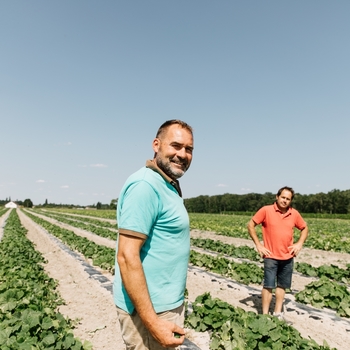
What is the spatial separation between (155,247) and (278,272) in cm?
407

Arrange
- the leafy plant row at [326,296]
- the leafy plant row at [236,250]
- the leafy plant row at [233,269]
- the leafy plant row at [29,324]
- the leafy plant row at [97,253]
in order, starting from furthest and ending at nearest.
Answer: the leafy plant row at [236,250] < the leafy plant row at [97,253] < the leafy plant row at [233,269] < the leafy plant row at [326,296] < the leafy plant row at [29,324]

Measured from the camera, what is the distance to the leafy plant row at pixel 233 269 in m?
8.50

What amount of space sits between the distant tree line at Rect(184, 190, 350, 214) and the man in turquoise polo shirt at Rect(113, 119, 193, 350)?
96.2m

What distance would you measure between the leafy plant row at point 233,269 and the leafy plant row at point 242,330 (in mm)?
3497

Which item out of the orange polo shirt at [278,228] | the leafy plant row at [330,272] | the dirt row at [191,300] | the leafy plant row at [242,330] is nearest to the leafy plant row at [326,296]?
the dirt row at [191,300]

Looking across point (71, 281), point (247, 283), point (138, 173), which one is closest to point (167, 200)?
point (138, 173)

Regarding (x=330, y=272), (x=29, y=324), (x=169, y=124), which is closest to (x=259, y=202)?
(x=330, y=272)

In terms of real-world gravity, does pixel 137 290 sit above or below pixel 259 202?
below

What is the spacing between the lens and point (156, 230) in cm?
197

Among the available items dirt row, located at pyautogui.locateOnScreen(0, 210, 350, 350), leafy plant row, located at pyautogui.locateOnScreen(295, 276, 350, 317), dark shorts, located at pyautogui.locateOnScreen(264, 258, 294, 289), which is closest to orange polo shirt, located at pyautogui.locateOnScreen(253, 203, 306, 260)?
dark shorts, located at pyautogui.locateOnScreen(264, 258, 294, 289)

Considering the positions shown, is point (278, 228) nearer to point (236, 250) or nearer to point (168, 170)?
point (168, 170)

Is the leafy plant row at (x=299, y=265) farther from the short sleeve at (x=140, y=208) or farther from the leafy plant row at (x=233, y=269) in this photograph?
the short sleeve at (x=140, y=208)

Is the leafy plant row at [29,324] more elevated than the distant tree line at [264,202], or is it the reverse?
the distant tree line at [264,202]

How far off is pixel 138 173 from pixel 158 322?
92 cm
